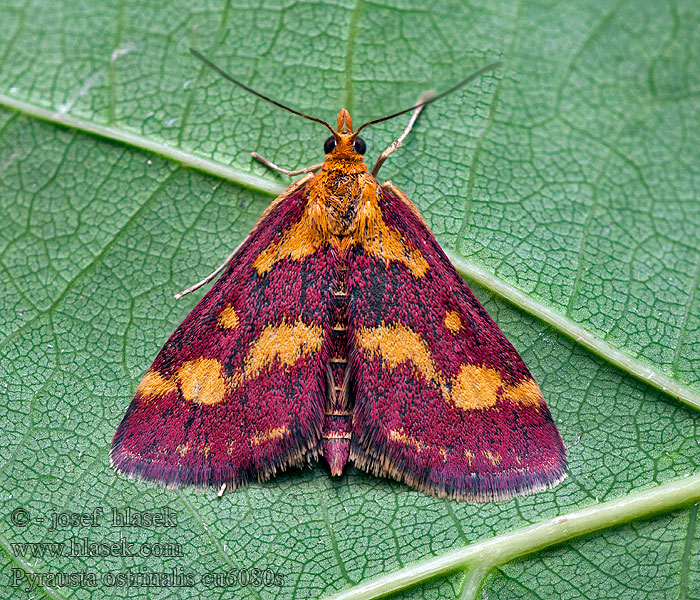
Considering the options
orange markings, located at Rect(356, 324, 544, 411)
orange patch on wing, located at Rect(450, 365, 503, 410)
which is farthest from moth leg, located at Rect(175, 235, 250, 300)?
orange patch on wing, located at Rect(450, 365, 503, 410)

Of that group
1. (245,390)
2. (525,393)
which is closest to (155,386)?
(245,390)

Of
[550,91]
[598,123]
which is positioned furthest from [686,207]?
[550,91]

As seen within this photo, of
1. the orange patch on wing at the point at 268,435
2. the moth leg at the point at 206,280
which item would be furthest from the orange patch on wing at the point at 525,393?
the moth leg at the point at 206,280

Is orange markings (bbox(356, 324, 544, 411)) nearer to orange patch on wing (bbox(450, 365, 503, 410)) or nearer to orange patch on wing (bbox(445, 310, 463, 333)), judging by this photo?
orange patch on wing (bbox(450, 365, 503, 410))

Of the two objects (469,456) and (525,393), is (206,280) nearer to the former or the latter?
(469,456)

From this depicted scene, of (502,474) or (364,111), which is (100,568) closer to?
(502,474)

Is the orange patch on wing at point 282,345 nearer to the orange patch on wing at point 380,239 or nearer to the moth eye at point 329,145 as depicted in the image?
the orange patch on wing at point 380,239

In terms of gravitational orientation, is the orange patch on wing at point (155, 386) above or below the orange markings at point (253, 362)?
below

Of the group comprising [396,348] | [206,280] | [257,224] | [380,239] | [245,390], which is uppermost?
[380,239]
